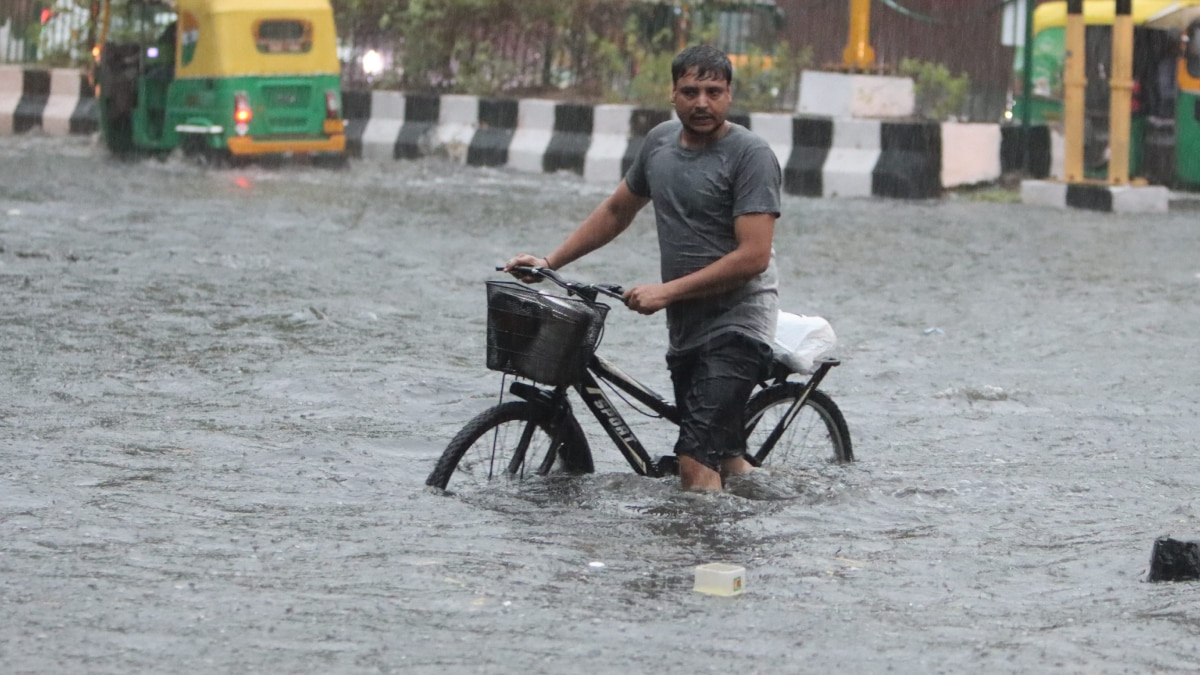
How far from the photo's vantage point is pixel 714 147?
5.79 metres

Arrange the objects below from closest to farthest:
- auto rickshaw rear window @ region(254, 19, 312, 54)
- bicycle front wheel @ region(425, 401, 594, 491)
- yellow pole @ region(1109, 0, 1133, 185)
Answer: bicycle front wheel @ region(425, 401, 594, 491)
yellow pole @ region(1109, 0, 1133, 185)
auto rickshaw rear window @ region(254, 19, 312, 54)

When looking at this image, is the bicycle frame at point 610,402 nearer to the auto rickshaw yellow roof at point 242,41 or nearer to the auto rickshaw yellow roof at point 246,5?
the auto rickshaw yellow roof at point 242,41

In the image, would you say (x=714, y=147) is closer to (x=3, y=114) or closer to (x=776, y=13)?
(x=776, y=13)

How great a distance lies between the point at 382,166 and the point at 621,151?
7.46ft

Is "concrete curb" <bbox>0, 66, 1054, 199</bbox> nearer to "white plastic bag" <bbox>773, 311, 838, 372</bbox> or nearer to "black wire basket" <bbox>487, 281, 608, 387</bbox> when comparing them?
"white plastic bag" <bbox>773, 311, 838, 372</bbox>

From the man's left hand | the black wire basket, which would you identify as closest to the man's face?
the man's left hand

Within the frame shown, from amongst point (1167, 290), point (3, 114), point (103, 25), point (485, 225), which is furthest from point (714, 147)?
point (3, 114)

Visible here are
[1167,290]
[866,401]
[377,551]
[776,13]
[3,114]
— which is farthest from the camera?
[3,114]

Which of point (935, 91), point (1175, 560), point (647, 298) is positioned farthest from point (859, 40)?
point (1175, 560)

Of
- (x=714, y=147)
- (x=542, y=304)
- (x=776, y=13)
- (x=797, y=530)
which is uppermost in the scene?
(x=776, y=13)

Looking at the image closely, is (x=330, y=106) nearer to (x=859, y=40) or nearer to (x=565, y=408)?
(x=859, y=40)

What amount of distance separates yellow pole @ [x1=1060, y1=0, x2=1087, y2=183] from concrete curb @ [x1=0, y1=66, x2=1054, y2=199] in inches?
38.9

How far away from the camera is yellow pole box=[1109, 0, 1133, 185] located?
15.5 metres

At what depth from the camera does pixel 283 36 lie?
18266 mm
